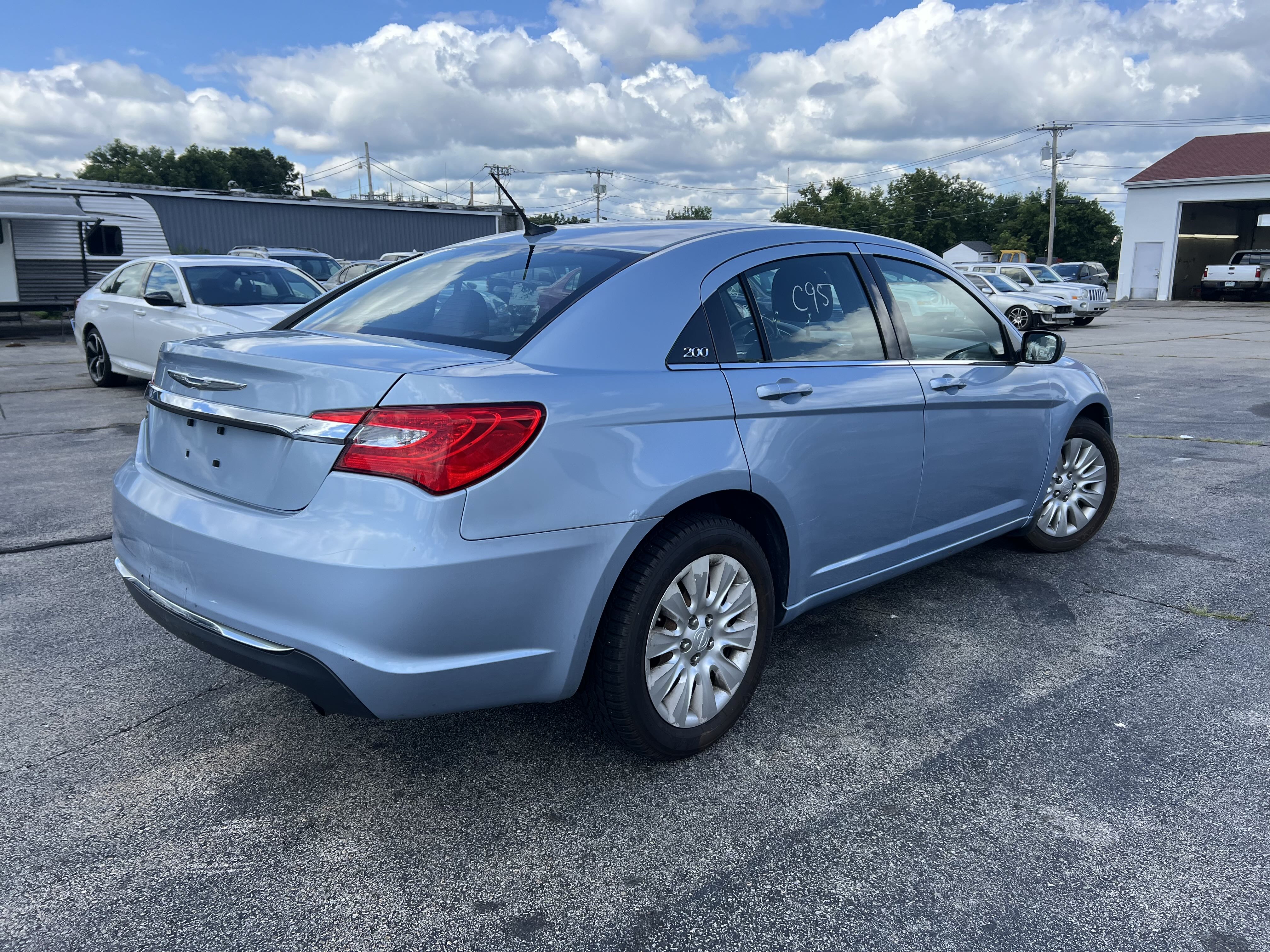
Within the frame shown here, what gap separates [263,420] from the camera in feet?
8.22

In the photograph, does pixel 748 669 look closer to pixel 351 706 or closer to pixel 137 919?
pixel 351 706

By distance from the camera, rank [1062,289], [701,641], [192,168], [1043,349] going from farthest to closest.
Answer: [192,168], [1062,289], [1043,349], [701,641]

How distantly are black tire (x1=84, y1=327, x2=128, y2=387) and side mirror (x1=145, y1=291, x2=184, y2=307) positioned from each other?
236 centimetres

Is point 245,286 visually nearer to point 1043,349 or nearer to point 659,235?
point 659,235

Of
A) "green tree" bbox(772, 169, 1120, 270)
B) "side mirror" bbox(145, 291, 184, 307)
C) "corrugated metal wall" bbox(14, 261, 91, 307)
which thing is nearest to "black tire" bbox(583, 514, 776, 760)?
"side mirror" bbox(145, 291, 184, 307)

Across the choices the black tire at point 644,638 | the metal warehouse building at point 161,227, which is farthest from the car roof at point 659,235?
the metal warehouse building at point 161,227

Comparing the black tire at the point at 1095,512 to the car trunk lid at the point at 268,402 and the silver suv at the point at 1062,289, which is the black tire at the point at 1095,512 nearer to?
the car trunk lid at the point at 268,402

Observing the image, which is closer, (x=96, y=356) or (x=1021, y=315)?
(x=96, y=356)

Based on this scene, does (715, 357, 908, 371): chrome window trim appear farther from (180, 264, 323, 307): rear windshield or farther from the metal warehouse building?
the metal warehouse building

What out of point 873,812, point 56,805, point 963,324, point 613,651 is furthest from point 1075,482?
point 56,805

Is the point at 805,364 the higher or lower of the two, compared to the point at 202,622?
higher

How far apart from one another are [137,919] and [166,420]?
142 cm

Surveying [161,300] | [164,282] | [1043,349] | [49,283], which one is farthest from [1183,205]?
[1043,349]

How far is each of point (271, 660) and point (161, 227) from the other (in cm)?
2360
